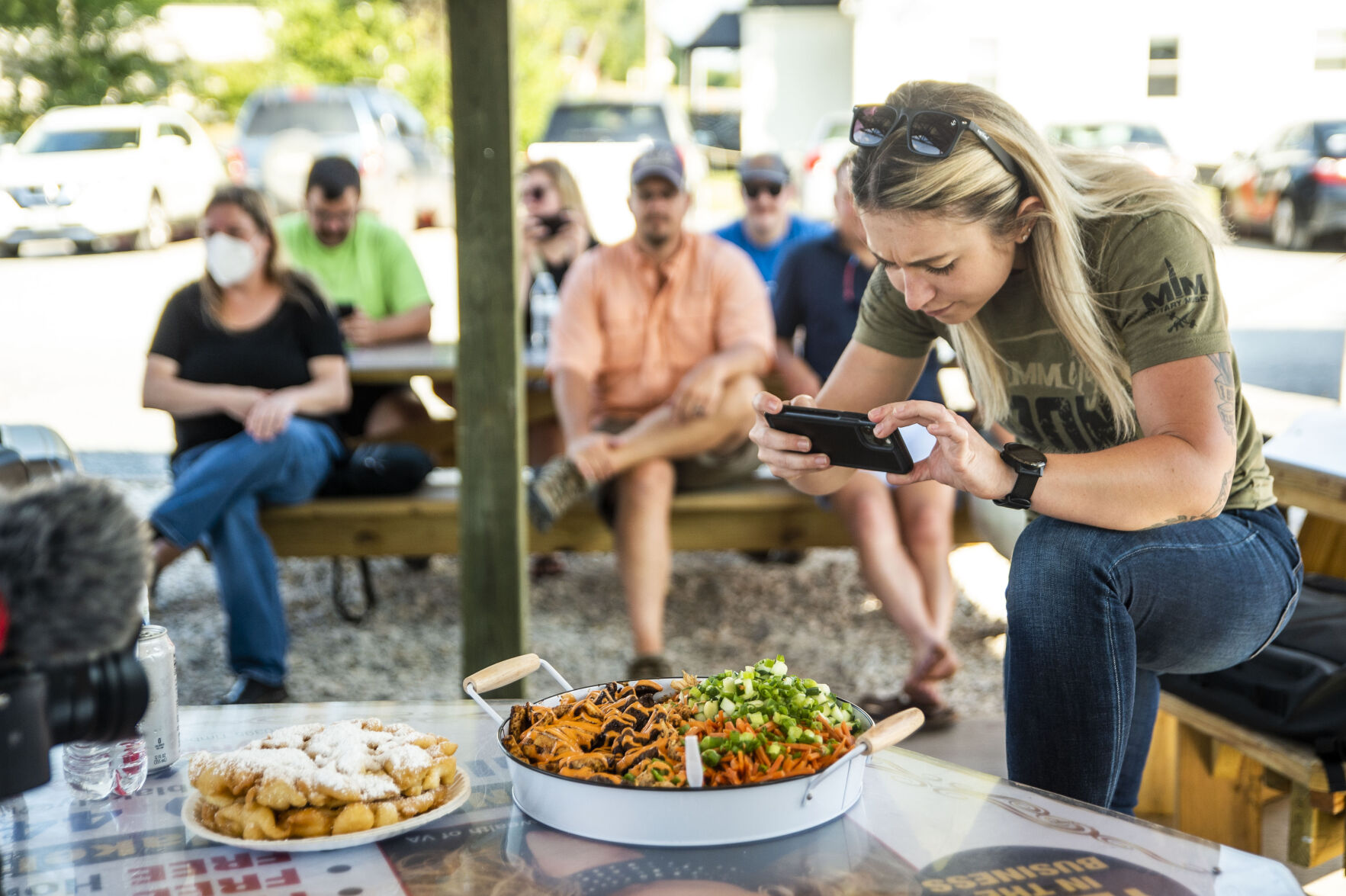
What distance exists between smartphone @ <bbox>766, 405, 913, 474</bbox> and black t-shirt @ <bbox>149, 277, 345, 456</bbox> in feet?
7.03

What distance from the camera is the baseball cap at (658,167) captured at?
12.0 ft

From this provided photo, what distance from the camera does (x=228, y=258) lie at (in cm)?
349

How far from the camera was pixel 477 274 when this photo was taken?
2.92m

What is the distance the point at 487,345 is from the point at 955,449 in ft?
5.32

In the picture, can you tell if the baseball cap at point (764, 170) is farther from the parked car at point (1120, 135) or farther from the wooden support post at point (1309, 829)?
the parked car at point (1120, 135)

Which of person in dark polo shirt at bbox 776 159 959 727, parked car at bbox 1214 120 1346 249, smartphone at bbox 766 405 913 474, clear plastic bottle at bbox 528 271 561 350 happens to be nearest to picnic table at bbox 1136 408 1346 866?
person in dark polo shirt at bbox 776 159 959 727

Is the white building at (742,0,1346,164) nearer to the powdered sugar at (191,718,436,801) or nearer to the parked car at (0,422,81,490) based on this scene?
Result: the parked car at (0,422,81,490)

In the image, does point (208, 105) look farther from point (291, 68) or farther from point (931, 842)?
point (931, 842)

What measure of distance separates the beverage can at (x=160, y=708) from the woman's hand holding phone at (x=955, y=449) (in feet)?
3.18

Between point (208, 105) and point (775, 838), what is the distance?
20.0 metres

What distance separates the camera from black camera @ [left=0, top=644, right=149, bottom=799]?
888mm

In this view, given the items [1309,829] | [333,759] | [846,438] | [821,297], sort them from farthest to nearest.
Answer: [821,297] → [1309,829] → [846,438] → [333,759]

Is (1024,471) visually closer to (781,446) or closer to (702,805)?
(781,446)

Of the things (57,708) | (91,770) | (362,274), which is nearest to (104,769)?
(91,770)
